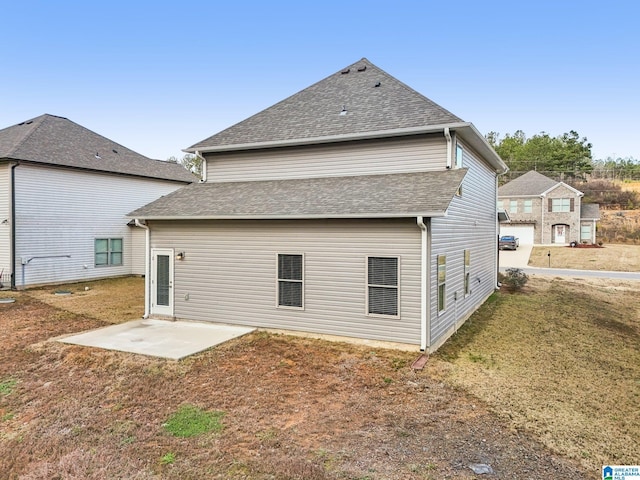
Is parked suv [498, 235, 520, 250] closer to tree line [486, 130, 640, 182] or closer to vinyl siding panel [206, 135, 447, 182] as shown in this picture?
tree line [486, 130, 640, 182]

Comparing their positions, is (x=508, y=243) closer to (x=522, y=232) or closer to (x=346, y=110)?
(x=522, y=232)

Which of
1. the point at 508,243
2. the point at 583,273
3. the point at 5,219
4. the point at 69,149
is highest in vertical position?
the point at 69,149

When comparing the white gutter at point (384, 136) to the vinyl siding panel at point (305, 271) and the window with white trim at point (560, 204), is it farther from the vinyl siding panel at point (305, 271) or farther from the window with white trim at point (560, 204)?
the window with white trim at point (560, 204)

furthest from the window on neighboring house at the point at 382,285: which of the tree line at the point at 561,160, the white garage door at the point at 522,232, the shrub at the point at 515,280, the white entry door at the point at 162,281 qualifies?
the tree line at the point at 561,160

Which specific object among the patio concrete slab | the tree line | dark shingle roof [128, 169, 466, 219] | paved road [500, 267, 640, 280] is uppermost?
the tree line

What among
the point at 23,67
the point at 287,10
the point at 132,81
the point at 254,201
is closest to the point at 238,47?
the point at 287,10

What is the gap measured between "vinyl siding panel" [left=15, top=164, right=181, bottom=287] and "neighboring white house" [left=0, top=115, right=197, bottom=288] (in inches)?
1.4

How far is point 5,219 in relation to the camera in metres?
15.9

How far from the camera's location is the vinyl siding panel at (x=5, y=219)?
15.9 metres

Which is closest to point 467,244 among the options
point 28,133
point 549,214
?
point 28,133

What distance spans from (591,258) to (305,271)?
1069 inches

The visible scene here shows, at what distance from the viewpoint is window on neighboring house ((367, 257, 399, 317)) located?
8.33m

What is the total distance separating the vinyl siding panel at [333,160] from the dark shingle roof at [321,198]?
300 millimetres

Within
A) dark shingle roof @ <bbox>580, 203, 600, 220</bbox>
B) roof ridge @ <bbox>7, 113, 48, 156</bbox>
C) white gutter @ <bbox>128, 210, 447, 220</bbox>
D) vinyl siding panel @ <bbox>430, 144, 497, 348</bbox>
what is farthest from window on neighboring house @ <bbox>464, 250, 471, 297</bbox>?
dark shingle roof @ <bbox>580, 203, 600, 220</bbox>
